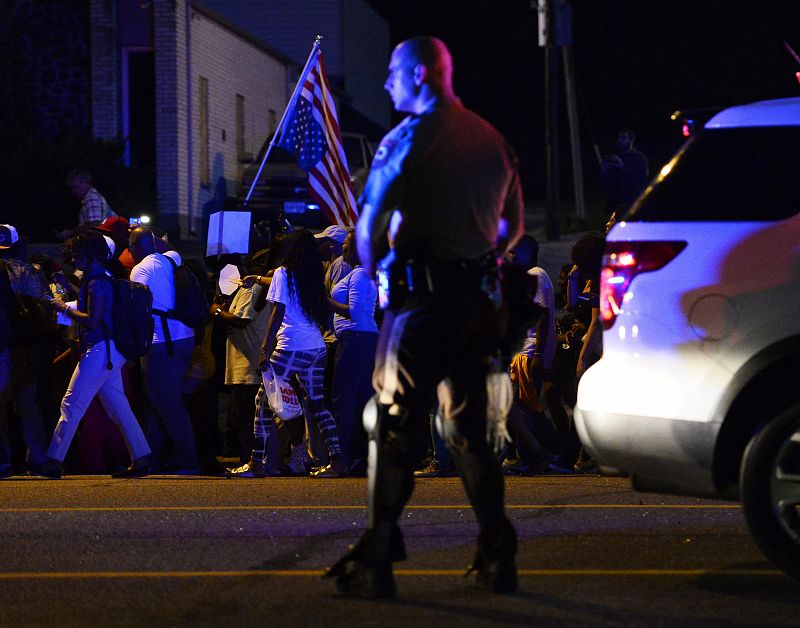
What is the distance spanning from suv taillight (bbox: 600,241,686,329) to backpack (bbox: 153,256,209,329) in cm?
623

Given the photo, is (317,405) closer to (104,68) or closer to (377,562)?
(377,562)

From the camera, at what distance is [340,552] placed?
7809mm

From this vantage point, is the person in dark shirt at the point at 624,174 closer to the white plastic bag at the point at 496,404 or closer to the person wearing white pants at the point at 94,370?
the person wearing white pants at the point at 94,370

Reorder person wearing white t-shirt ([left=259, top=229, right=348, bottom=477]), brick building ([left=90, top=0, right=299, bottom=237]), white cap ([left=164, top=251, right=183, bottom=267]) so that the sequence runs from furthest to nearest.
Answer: brick building ([left=90, top=0, right=299, bottom=237]), white cap ([left=164, top=251, right=183, bottom=267]), person wearing white t-shirt ([left=259, top=229, right=348, bottom=477])

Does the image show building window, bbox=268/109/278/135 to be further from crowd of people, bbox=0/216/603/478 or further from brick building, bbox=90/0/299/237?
crowd of people, bbox=0/216/603/478

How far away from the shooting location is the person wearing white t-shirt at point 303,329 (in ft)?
39.6

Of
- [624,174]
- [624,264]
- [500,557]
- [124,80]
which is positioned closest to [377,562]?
[500,557]

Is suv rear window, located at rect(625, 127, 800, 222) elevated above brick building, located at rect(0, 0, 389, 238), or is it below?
below

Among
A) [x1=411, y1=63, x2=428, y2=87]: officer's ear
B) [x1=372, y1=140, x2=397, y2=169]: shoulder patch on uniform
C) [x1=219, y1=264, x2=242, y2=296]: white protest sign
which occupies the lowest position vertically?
[x1=219, y1=264, x2=242, y2=296]: white protest sign

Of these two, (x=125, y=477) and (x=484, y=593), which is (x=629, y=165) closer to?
(x=125, y=477)

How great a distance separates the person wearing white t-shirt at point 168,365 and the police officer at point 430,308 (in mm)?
6139

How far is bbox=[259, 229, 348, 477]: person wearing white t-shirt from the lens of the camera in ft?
39.6

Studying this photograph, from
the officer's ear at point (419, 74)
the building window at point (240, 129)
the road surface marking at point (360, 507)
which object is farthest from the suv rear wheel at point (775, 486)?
the building window at point (240, 129)

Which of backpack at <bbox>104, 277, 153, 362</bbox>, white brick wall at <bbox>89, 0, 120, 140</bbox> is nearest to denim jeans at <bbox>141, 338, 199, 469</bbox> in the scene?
backpack at <bbox>104, 277, 153, 362</bbox>
